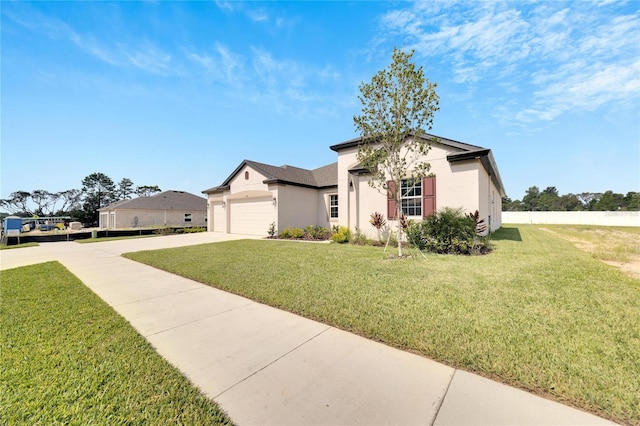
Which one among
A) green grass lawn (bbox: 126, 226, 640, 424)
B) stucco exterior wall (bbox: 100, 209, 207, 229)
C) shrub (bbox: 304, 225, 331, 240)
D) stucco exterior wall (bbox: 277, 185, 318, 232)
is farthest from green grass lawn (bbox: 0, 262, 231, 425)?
stucco exterior wall (bbox: 100, 209, 207, 229)

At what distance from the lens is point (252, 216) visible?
704 inches

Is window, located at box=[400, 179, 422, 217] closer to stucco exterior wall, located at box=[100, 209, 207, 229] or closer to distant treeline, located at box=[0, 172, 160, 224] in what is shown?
stucco exterior wall, located at box=[100, 209, 207, 229]

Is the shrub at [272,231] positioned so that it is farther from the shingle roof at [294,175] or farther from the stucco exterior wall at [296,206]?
the shingle roof at [294,175]

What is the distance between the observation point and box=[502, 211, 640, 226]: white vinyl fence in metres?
28.2

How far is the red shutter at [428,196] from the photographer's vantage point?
1066cm

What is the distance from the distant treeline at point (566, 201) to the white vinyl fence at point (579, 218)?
27.4m

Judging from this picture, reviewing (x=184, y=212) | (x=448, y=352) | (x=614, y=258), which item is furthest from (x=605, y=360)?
(x=184, y=212)

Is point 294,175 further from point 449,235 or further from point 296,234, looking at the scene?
point 449,235

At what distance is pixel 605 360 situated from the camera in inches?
96.6

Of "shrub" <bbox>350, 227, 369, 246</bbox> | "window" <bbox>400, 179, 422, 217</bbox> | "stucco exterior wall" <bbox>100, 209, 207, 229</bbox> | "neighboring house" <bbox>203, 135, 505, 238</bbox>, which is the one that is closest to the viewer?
"neighboring house" <bbox>203, 135, 505, 238</bbox>

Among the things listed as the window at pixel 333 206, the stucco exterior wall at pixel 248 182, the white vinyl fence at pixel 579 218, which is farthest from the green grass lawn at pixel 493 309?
the white vinyl fence at pixel 579 218

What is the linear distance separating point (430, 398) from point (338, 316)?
1.70 metres

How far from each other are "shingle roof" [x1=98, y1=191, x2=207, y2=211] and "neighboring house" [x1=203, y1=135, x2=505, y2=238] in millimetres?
13839

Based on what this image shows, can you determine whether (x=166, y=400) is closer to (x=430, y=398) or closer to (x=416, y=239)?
(x=430, y=398)
